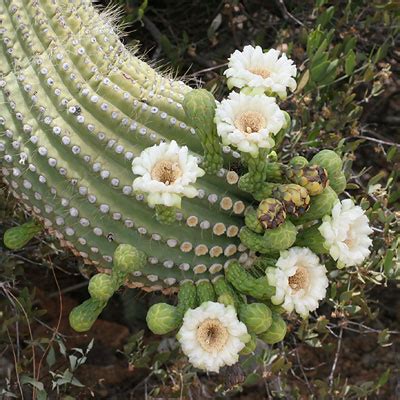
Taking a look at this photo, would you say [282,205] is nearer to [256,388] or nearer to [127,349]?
[127,349]

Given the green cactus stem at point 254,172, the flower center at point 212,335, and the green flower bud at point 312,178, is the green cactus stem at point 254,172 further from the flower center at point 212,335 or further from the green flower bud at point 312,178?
the flower center at point 212,335

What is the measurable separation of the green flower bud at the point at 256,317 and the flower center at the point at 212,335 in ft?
0.26

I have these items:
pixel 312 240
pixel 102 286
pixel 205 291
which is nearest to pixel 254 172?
pixel 312 240

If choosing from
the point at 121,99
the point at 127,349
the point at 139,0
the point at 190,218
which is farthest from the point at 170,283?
the point at 139,0

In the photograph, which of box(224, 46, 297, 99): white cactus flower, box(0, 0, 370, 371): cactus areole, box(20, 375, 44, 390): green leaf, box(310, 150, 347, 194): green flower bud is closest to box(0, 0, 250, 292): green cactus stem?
box(0, 0, 370, 371): cactus areole

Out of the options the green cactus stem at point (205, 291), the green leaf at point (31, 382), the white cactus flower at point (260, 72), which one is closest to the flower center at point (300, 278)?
the green cactus stem at point (205, 291)

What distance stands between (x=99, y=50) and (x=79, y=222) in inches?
19.2

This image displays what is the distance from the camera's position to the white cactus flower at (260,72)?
1.79 meters

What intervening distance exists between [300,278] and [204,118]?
0.46 meters

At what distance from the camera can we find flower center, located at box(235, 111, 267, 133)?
1709mm

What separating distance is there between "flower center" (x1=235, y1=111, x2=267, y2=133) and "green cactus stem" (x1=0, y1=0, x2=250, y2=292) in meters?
0.09

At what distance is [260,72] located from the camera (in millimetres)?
1840

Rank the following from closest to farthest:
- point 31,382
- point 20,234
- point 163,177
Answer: point 163,177 → point 20,234 → point 31,382

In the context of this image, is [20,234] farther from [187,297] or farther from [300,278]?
[300,278]
